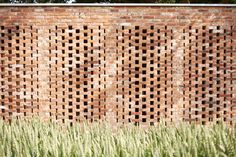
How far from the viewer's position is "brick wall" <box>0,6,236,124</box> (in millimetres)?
8117

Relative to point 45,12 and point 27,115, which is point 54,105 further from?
point 45,12

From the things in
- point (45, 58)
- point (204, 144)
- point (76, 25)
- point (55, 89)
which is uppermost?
point (76, 25)

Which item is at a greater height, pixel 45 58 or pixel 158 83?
pixel 45 58

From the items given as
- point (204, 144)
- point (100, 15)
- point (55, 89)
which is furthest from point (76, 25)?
point (204, 144)

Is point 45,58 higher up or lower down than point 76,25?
lower down

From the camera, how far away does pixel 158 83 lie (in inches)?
325

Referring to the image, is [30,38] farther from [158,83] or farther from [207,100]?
[207,100]

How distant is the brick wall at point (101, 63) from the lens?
320 inches

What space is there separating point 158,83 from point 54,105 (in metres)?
2.00

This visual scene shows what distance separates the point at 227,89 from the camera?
8438 mm

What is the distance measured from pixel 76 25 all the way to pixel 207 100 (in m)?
2.88

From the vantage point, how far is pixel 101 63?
813 cm

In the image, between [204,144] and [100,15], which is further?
[100,15]

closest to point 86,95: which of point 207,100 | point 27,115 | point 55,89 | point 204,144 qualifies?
point 55,89
